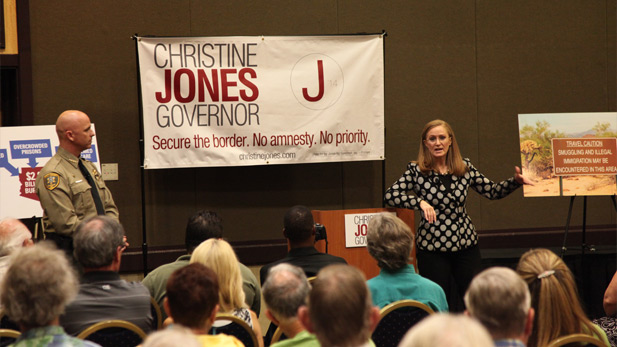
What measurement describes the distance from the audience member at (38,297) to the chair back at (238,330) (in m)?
0.57

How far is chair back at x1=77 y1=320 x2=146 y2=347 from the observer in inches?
91.5

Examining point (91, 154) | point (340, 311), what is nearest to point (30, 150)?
point (91, 154)

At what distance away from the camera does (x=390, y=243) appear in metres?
2.90

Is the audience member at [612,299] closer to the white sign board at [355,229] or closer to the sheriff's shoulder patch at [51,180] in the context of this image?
the white sign board at [355,229]

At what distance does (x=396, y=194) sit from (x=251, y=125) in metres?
1.73

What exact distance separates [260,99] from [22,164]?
1.90 metres

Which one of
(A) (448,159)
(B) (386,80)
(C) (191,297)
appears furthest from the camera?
(B) (386,80)

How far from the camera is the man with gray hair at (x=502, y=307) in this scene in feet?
6.01

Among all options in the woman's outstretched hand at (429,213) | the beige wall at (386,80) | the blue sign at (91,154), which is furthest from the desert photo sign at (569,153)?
the blue sign at (91,154)

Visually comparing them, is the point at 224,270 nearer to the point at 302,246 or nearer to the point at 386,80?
the point at 302,246

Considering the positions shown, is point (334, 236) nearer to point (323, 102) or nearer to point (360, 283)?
point (323, 102)

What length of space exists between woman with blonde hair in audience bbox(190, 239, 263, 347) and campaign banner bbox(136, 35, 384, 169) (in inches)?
110

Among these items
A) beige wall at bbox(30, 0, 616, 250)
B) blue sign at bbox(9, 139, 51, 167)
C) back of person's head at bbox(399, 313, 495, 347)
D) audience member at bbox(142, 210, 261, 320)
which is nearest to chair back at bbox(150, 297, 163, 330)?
audience member at bbox(142, 210, 261, 320)

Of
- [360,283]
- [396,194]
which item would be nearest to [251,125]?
[396,194]
